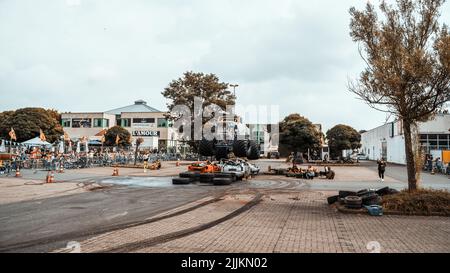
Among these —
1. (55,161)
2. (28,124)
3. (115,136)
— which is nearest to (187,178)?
(55,161)

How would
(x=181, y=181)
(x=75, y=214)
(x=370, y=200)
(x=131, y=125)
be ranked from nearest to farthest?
(x=75, y=214)
(x=370, y=200)
(x=181, y=181)
(x=131, y=125)

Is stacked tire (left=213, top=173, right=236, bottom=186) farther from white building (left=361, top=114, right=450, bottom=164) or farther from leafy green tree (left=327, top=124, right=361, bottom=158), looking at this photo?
leafy green tree (left=327, top=124, right=361, bottom=158)

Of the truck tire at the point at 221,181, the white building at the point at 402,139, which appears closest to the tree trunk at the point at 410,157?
the truck tire at the point at 221,181

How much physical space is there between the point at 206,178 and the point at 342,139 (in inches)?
1375

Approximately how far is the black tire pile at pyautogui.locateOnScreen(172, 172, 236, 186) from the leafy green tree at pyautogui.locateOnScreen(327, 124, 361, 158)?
32.5 metres

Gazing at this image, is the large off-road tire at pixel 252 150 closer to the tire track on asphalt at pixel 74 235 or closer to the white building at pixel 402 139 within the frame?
the tire track on asphalt at pixel 74 235

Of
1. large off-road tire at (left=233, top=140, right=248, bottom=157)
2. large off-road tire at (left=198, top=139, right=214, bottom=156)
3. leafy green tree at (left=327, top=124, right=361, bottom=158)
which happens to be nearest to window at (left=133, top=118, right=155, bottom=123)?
leafy green tree at (left=327, top=124, right=361, bottom=158)

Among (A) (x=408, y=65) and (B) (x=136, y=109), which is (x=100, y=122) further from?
(A) (x=408, y=65)

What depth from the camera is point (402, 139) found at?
5025 cm

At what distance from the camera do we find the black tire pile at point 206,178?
2101cm

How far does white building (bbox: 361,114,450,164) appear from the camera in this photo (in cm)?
4762

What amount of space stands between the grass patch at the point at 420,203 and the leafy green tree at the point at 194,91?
3525 cm
